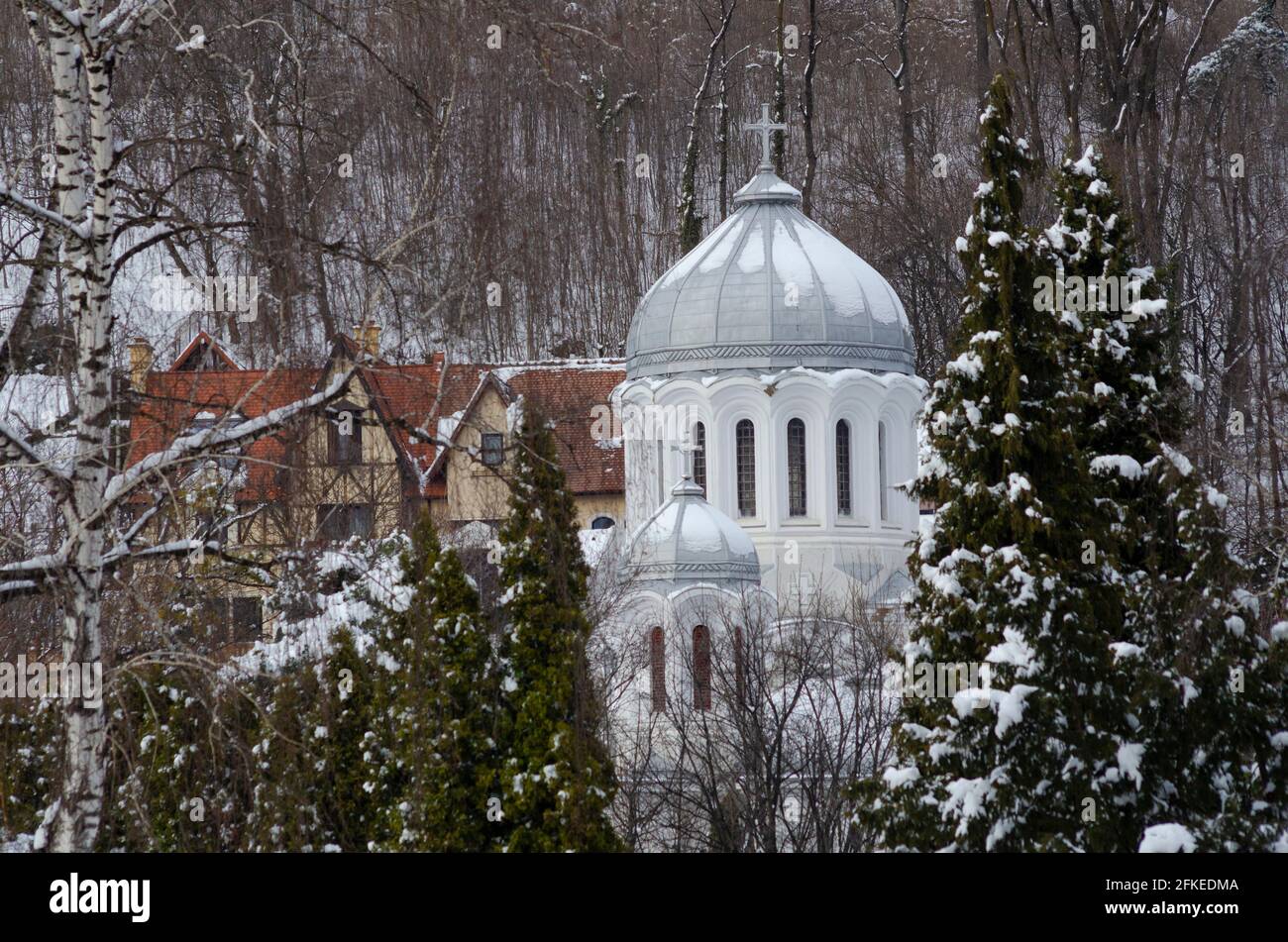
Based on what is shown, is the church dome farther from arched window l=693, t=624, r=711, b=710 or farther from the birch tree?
the birch tree

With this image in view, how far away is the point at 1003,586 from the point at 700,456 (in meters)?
23.2

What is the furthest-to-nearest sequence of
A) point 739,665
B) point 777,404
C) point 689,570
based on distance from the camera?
point 777,404 < point 689,570 < point 739,665

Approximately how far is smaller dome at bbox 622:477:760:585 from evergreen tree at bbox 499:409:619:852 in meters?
13.5

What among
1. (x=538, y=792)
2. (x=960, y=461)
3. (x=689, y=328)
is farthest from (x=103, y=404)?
(x=689, y=328)

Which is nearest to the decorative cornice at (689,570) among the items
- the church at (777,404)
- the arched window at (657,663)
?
the arched window at (657,663)

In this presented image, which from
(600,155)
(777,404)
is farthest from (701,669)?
(600,155)

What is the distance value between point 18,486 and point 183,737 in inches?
298

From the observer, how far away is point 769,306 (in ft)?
134

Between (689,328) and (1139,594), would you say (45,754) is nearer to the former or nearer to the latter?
(1139,594)

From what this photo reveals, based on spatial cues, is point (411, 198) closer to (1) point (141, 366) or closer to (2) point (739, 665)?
(1) point (141, 366)

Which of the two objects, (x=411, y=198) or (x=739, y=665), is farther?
(x=739, y=665)

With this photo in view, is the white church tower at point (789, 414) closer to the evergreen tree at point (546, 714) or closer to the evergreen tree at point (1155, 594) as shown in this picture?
the evergreen tree at point (546, 714)

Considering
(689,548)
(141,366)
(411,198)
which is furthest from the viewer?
(689,548)

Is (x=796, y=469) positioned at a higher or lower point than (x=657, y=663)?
higher
